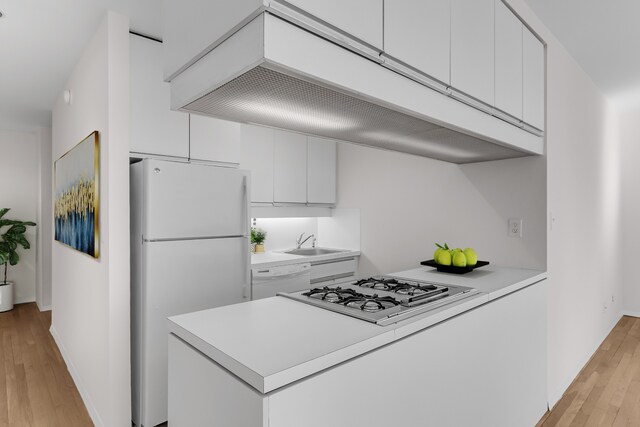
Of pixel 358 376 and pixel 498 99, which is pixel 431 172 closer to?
pixel 498 99

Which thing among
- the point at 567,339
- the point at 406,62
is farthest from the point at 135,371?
the point at 567,339

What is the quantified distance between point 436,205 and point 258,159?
1661 millimetres

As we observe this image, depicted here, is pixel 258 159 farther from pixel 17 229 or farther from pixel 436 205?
pixel 17 229

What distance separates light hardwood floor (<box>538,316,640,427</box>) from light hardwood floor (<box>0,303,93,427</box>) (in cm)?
316

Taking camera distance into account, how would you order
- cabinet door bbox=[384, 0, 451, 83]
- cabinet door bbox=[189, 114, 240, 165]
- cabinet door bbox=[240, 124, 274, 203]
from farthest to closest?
cabinet door bbox=[240, 124, 274, 203] → cabinet door bbox=[189, 114, 240, 165] → cabinet door bbox=[384, 0, 451, 83]

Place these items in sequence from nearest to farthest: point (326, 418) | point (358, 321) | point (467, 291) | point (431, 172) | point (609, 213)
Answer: point (326, 418) → point (358, 321) → point (467, 291) → point (431, 172) → point (609, 213)

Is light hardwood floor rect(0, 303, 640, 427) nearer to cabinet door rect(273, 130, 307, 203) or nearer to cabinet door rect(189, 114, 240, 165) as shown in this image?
cabinet door rect(189, 114, 240, 165)

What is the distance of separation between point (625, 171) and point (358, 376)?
5.34m

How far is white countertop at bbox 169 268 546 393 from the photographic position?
3.03ft

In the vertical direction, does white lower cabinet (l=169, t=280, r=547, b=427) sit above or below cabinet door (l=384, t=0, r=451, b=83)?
below

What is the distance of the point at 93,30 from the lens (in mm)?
2398

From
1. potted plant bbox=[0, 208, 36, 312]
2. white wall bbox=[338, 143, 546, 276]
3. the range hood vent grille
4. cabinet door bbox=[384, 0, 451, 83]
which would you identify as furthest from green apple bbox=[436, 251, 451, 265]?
potted plant bbox=[0, 208, 36, 312]

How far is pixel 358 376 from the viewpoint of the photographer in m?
1.06

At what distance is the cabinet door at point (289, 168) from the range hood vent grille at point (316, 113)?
183cm
